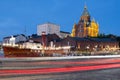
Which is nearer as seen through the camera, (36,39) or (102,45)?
(102,45)

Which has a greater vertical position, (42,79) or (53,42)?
(53,42)

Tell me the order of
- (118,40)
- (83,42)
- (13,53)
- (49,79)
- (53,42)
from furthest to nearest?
(118,40) < (53,42) < (83,42) < (13,53) < (49,79)

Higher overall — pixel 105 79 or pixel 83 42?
pixel 83 42

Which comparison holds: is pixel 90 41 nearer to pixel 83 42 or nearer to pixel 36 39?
pixel 83 42

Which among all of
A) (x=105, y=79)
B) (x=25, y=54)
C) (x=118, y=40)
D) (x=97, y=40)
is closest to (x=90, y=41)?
(x=97, y=40)

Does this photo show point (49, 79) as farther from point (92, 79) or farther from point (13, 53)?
point (13, 53)

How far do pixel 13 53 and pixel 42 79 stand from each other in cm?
5172

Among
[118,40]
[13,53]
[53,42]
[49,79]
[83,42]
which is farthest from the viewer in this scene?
[118,40]

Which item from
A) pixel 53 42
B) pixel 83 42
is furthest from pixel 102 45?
pixel 53 42

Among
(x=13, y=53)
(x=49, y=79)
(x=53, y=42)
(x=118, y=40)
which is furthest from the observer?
(x=118, y=40)

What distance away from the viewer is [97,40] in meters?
161

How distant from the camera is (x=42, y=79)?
11062mm

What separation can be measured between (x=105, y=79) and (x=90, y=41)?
14665cm

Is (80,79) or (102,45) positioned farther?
(102,45)
